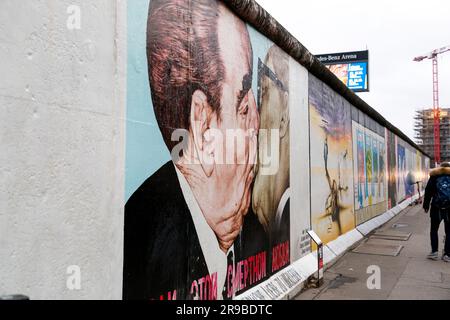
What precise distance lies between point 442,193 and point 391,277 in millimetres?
2352

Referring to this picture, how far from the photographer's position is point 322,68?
7.49 meters

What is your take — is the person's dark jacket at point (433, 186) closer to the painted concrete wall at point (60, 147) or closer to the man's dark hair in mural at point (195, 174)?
the man's dark hair in mural at point (195, 174)

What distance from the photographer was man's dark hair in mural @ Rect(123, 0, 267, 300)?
10.0 ft

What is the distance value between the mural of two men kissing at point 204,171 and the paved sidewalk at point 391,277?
40.8 inches

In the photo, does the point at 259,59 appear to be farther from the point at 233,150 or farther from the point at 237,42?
the point at 233,150

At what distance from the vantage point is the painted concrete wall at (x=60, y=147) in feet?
6.68

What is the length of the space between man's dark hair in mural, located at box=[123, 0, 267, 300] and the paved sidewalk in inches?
59.2

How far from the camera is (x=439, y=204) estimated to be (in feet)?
25.0

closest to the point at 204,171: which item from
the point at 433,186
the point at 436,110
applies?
the point at 433,186

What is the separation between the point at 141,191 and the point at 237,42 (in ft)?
7.44

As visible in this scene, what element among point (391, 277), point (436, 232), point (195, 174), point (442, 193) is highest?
point (195, 174)

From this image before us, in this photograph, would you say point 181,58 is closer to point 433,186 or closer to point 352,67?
point 433,186

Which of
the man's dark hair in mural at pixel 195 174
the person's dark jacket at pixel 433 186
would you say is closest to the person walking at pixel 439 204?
the person's dark jacket at pixel 433 186
